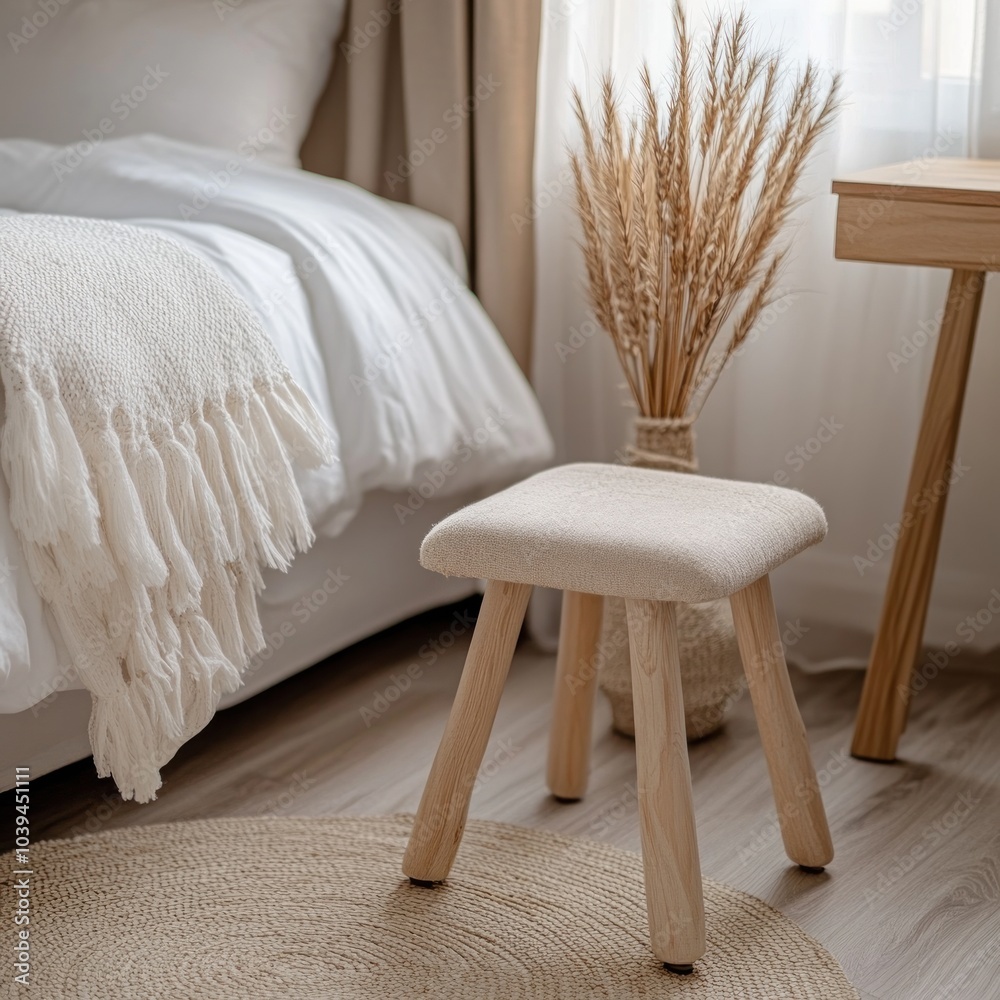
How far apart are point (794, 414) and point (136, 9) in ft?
3.88

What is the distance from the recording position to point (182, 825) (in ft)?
4.89

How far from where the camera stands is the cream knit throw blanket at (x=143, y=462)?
1275mm

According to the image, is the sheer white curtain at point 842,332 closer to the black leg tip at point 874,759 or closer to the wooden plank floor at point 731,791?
the wooden plank floor at point 731,791

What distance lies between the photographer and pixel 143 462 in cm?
135

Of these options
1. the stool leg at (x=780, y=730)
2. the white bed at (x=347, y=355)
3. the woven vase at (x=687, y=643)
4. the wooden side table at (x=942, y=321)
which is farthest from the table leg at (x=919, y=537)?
the white bed at (x=347, y=355)

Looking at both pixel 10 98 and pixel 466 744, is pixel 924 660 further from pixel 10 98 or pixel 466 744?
pixel 10 98

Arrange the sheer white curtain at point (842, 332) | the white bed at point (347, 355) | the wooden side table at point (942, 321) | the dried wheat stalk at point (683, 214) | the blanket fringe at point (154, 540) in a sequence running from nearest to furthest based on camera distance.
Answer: the blanket fringe at point (154, 540)
the wooden side table at point (942, 321)
the dried wheat stalk at point (683, 214)
the white bed at point (347, 355)
the sheer white curtain at point (842, 332)

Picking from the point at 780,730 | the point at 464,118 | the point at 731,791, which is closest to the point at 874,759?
the point at 731,791

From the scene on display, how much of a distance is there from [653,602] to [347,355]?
66 centimetres

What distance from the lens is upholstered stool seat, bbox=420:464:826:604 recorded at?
1156 mm

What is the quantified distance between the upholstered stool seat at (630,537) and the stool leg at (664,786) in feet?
0.17

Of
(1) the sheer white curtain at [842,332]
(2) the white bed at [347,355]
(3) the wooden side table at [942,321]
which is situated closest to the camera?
(3) the wooden side table at [942,321]

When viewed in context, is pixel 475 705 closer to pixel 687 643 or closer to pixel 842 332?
pixel 687 643

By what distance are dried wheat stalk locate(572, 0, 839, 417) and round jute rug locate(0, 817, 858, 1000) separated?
24.2 inches
